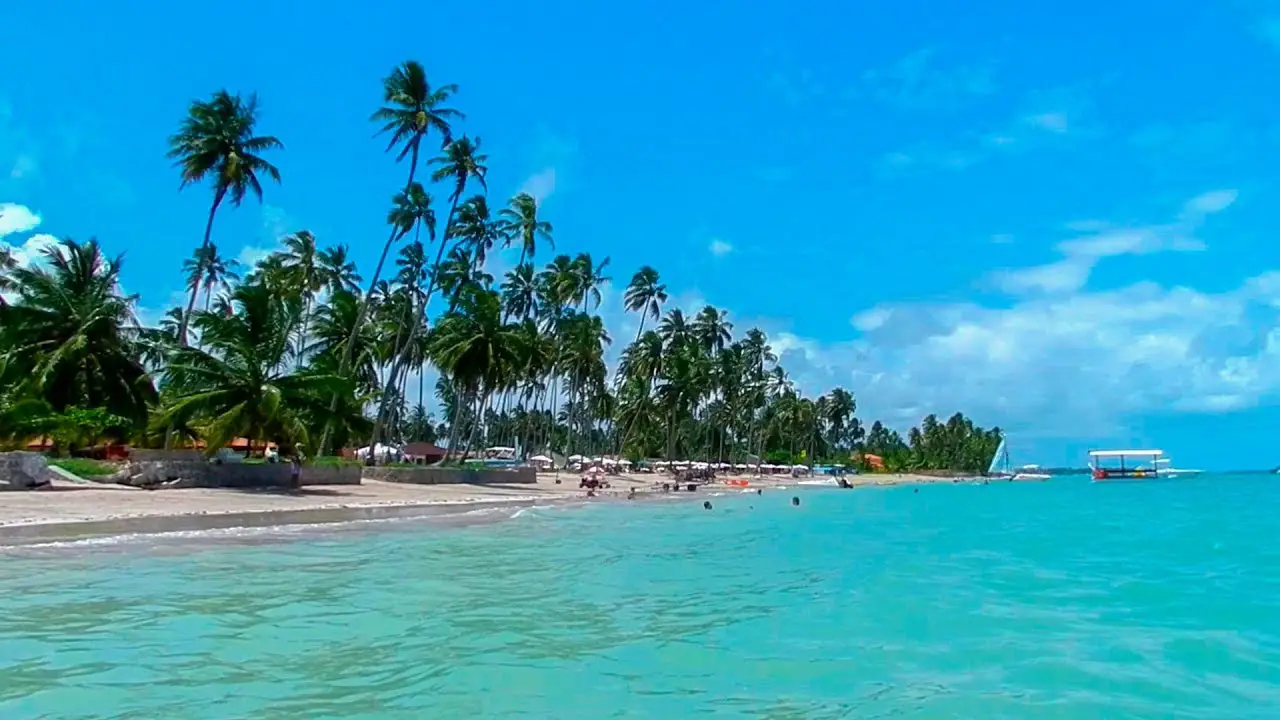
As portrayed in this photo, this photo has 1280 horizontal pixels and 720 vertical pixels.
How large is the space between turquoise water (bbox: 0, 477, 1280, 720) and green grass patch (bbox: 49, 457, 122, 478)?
10418 millimetres

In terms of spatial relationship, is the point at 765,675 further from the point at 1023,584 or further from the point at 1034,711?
the point at 1023,584

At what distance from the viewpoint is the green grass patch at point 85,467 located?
24672 mm

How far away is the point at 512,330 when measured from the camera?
44.9 meters

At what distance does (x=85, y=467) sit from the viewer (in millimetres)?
25016

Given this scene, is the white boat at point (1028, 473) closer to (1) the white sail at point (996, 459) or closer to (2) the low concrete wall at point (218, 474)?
(1) the white sail at point (996, 459)

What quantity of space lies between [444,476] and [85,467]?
623 inches

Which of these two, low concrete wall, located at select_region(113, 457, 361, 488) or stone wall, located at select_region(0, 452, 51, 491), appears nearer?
stone wall, located at select_region(0, 452, 51, 491)

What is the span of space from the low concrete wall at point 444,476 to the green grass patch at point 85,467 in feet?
41.0

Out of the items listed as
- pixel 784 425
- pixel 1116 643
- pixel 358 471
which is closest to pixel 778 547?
pixel 1116 643

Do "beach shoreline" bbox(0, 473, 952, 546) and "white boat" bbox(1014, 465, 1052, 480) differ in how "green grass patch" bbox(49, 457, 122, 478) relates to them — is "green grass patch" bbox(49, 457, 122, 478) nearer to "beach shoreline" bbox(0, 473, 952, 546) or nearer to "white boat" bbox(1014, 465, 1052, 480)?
"beach shoreline" bbox(0, 473, 952, 546)

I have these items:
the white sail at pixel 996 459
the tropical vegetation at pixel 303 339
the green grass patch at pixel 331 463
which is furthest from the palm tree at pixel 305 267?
the white sail at pixel 996 459

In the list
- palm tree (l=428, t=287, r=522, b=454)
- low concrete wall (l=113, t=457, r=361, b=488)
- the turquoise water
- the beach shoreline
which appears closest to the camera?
the turquoise water

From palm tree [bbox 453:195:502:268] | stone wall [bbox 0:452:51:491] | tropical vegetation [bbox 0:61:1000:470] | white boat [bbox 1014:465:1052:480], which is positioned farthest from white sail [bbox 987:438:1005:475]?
stone wall [bbox 0:452:51:491]

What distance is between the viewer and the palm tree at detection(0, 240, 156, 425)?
28172 mm
